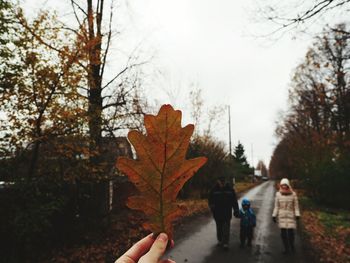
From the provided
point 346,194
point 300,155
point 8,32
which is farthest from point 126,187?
point 300,155

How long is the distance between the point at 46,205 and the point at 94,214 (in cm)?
320

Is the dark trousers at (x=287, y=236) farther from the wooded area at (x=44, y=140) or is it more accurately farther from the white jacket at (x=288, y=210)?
the wooded area at (x=44, y=140)

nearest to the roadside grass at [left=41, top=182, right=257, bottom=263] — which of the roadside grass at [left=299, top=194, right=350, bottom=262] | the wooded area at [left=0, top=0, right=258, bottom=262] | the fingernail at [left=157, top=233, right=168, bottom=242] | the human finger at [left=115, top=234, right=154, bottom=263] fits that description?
the wooded area at [left=0, top=0, right=258, bottom=262]

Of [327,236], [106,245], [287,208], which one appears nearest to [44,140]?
[106,245]

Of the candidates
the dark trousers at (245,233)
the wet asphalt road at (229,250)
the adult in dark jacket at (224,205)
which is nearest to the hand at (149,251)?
the wet asphalt road at (229,250)

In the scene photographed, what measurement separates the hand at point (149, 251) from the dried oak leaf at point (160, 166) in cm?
4

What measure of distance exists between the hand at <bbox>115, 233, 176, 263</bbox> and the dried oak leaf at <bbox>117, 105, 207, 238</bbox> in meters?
0.04

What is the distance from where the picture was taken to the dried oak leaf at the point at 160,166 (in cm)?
85

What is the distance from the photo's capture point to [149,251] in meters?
0.94

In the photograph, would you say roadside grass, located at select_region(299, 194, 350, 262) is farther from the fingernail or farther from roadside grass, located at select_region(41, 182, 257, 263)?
the fingernail

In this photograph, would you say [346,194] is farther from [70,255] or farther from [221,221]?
[70,255]

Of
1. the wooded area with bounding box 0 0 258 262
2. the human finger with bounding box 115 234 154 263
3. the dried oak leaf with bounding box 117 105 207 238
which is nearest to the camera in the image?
the dried oak leaf with bounding box 117 105 207 238

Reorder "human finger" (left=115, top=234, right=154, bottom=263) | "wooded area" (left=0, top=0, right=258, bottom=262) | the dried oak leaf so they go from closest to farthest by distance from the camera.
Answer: the dried oak leaf
"human finger" (left=115, top=234, right=154, bottom=263)
"wooded area" (left=0, top=0, right=258, bottom=262)

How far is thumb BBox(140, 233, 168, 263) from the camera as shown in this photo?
902 millimetres
